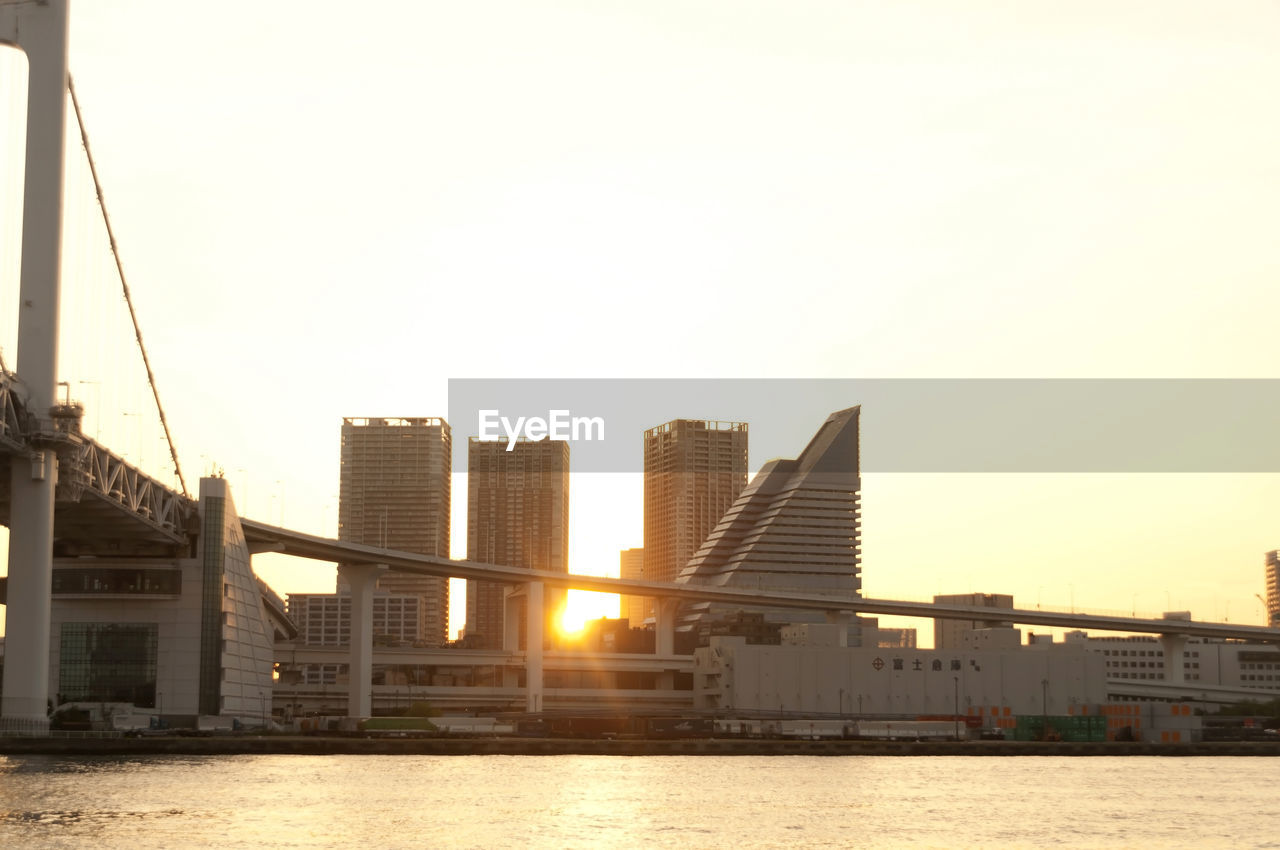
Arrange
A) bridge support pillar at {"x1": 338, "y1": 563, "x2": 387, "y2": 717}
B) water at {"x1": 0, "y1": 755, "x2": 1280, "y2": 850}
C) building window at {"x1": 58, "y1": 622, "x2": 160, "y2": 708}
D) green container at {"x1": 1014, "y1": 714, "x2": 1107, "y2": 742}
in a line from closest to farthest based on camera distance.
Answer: water at {"x1": 0, "y1": 755, "x2": 1280, "y2": 850}
building window at {"x1": 58, "y1": 622, "x2": 160, "y2": 708}
green container at {"x1": 1014, "y1": 714, "x2": 1107, "y2": 742}
bridge support pillar at {"x1": 338, "y1": 563, "x2": 387, "y2": 717}

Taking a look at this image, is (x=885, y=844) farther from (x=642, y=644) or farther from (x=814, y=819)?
(x=642, y=644)

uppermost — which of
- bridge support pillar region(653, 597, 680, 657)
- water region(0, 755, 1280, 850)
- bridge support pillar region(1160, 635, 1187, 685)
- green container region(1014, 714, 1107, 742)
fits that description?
bridge support pillar region(653, 597, 680, 657)

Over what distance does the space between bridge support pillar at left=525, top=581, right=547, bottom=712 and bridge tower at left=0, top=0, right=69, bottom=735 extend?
77.6 m

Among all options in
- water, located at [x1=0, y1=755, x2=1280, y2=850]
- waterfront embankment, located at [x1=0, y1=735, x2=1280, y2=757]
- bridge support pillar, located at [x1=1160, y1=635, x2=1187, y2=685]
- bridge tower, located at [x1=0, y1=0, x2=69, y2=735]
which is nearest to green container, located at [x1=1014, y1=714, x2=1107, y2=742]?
waterfront embankment, located at [x1=0, y1=735, x2=1280, y2=757]

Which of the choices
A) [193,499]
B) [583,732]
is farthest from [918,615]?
[193,499]

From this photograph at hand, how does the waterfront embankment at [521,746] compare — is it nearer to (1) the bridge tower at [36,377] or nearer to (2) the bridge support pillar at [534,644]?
(1) the bridge tower at [36,377]

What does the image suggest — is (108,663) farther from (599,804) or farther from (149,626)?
(599,804)

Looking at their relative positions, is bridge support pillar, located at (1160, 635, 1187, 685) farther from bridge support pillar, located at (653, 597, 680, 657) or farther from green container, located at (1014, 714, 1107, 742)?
bridge support pillar, located at (653, 597, 680, 657)

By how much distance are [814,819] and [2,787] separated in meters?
32.5

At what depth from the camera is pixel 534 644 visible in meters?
156

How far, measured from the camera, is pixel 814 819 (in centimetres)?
6147

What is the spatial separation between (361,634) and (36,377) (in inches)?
2432

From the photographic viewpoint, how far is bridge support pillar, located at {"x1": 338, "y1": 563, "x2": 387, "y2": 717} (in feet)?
439

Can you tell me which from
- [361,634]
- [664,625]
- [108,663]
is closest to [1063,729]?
[664,625]
